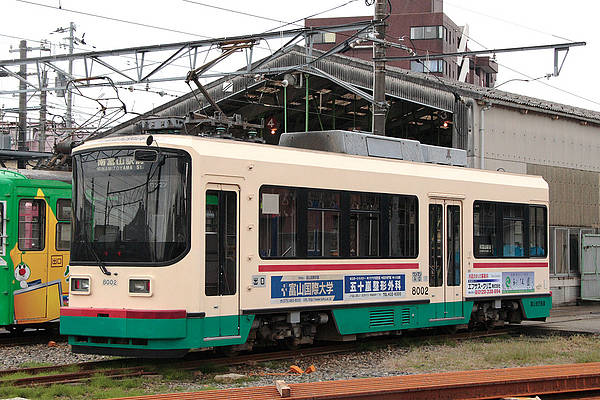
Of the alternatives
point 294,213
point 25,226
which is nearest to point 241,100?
point 25,226

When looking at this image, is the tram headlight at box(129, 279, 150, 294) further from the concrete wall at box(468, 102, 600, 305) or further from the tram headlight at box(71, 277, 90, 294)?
the concrete wall at box(468, 102, 600, 305)

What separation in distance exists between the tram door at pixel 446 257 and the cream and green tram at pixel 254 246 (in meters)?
0.03

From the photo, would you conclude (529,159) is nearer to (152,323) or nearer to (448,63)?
(152,323)

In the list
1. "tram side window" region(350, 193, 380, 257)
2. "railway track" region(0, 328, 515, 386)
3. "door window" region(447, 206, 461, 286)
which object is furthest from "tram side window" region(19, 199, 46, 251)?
"door window" region(447, 206, 461, 286)

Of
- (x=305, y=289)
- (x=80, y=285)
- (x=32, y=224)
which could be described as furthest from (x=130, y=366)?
(x=32, y=224)

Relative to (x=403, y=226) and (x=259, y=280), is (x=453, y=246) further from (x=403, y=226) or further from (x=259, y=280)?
(x=259, y=280)

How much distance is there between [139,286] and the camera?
450 inches

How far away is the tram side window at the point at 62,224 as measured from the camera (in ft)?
51.1

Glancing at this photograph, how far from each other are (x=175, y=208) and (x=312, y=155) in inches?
109

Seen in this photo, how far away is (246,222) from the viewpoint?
1213 centimetres

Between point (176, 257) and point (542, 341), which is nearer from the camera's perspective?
point (176, 257)

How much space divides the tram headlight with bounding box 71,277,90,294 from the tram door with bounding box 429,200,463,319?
6033mm

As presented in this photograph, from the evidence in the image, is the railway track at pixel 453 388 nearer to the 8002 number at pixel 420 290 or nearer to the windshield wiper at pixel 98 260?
the windshield wiper at pixel 98 260

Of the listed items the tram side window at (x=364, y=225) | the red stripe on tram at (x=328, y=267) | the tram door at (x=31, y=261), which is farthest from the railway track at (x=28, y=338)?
the tram side window at (x=364, y=225)
